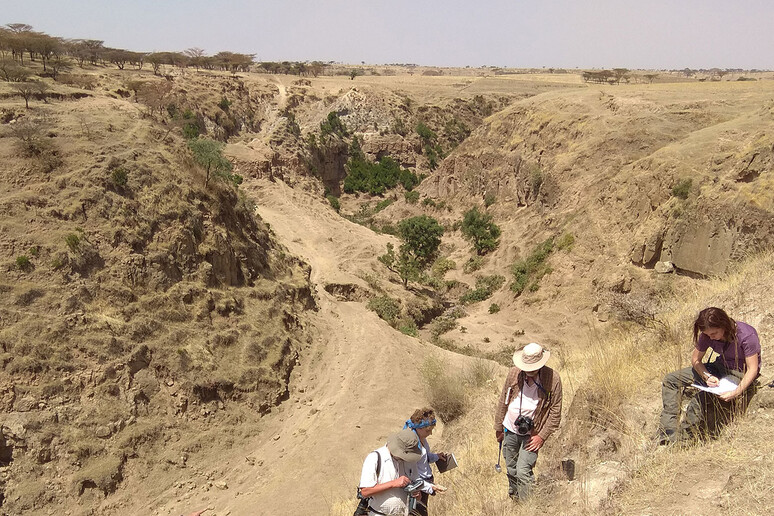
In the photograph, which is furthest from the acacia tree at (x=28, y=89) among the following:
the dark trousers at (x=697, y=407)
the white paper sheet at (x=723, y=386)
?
the white paper sheet at (x=723, y=386)

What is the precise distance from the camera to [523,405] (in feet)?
16.5

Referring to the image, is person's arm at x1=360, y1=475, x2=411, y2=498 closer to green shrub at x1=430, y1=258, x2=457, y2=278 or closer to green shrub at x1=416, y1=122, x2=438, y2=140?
green shrub at x1=430, y1=258, x2=457, y2=278

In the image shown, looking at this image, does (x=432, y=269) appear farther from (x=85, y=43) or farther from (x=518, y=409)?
(x=85, y=43)

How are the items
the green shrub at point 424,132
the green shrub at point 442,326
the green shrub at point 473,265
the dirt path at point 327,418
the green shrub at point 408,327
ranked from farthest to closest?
the green shrub at point 424,132 < the green shrub at point 473,265 < the green shrub at point 442,326 < the green shrub at point 408,327 < the dirt path at point 327,418

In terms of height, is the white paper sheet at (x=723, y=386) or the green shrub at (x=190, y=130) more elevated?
the green shrub at (x=190, y=130)

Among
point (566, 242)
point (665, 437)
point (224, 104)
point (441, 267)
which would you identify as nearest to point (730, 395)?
point (665, 437)

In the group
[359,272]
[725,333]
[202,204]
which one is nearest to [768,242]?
[725,333]

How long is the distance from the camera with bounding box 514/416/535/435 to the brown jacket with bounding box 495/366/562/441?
2.2 inches

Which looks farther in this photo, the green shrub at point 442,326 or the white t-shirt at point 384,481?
the green shrub at point 442,326

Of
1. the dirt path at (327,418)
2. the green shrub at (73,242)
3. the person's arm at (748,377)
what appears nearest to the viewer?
the person's arm at (748,377)

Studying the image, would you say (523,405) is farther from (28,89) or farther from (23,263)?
(28,89)

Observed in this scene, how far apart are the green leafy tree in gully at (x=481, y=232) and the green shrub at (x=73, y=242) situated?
19349 mm

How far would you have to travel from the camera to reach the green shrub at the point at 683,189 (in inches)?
684

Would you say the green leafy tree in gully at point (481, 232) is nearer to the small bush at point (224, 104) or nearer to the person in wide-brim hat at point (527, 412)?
the small bush at point (224, 104)
